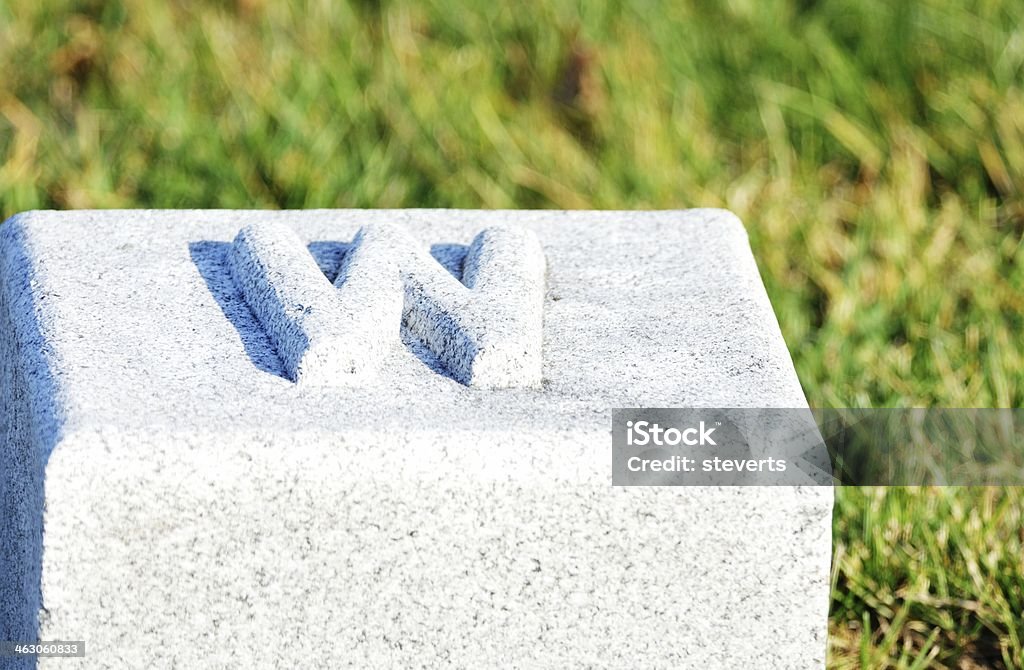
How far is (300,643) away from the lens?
4.53 feet

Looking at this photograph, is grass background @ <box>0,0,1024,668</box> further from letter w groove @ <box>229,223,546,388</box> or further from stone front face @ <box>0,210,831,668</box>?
stone front face @ <box>0,210,831,668</box>

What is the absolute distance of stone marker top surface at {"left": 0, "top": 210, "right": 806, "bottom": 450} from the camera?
139cm

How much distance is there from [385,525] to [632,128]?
75.2 inches

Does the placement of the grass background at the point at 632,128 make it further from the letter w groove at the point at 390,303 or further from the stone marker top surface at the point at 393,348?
the letter w groove at the point at 390,303

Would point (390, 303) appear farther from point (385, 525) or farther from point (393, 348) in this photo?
point (385, 525)

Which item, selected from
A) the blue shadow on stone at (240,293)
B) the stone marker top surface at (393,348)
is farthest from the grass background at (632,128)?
the blue shadow on stone at (240,293)

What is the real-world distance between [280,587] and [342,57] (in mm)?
2203

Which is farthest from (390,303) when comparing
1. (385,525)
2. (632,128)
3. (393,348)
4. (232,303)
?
(632,128)

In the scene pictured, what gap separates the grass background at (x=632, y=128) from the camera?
264 cm

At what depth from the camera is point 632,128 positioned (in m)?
3.09

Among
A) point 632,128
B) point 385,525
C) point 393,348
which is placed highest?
point 632,128

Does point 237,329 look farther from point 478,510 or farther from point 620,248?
point 620,248

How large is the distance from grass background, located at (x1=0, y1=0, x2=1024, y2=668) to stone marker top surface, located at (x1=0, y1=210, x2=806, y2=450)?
0.65 metres

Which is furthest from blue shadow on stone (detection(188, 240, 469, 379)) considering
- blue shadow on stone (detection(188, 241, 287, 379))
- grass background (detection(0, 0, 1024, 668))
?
grass background (detection(0, 0, 1024, 668))
